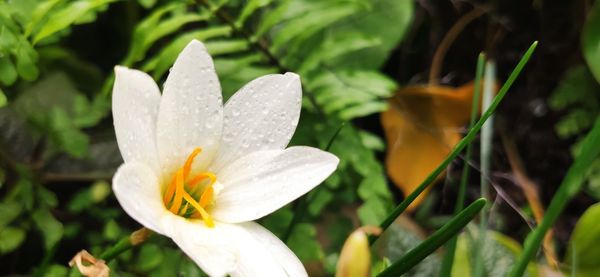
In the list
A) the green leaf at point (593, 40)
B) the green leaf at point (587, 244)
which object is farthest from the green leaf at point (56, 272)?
the green leaf at point (593, 40)

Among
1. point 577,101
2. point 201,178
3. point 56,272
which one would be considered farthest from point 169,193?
point 577,101

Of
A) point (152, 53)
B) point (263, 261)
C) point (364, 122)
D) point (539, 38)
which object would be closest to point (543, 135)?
point (539, 38)

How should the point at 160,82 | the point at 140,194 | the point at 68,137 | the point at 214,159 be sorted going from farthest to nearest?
1. the point at 160,82
2. the point at 68,137
3. the point at 214,159
4. the point at 140,194

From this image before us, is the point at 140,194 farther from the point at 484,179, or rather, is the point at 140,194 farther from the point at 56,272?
the point at 484,179

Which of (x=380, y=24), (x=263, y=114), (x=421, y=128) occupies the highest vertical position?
(x=263, y=114)

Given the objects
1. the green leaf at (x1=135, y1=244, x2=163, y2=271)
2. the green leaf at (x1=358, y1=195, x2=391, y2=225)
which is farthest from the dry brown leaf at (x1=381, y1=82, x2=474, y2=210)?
the green leaf at (x1=135, y1=244, x2=163, y2=271)

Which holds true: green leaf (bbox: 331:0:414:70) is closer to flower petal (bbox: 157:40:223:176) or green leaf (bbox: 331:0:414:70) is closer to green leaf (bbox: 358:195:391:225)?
green leaf (bbox: 358:195:391:225)
